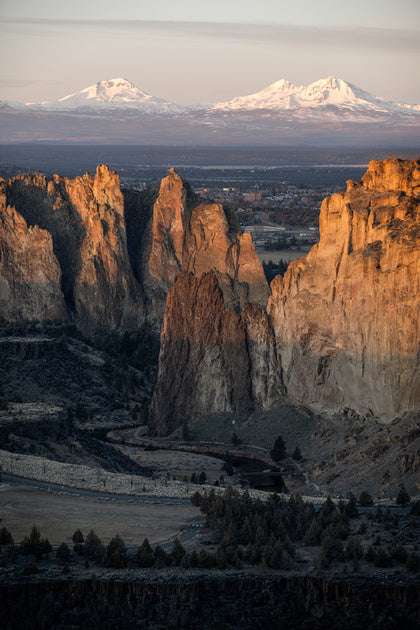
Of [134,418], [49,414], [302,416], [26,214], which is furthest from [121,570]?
[26,214]

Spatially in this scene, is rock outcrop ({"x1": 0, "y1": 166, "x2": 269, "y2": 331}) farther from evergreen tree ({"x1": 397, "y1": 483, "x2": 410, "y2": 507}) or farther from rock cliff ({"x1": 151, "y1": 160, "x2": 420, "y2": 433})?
evergreen tree ({"x1": 397, "y1": 483, "x2": 410, "y2": 507})

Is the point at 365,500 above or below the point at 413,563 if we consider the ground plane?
below

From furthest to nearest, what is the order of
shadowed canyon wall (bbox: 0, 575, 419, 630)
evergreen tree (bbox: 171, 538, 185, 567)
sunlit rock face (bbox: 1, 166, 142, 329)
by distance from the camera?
1. sunlit rock face (bbox: 1, 166, 142, 329)
2. evergreen tree (bbox: 171, 538, 185, 567)
3. shadowed canyon wall (bbox: 0, 575, 419, 630)

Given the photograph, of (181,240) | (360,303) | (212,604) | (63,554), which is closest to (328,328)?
(360,303)

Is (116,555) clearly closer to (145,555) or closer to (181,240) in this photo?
(145,555)

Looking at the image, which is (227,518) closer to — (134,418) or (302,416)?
(302,416)

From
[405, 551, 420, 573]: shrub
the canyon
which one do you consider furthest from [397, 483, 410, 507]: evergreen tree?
the canyon
